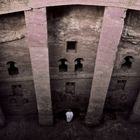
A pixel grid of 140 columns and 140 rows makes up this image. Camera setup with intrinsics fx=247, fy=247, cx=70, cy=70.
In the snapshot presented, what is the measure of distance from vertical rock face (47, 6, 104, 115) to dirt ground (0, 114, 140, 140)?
94 centimetres

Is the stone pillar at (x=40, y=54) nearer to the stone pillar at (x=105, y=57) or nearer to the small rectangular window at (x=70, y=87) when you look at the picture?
the small rectangular window at (x=70, y=87)

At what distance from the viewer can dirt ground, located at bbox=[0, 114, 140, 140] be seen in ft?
36.1

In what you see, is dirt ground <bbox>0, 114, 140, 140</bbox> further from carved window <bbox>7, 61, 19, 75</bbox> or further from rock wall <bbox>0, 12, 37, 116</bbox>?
carved window <bbox>7, 61, 19, 75</bbox>

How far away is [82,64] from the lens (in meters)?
9.95

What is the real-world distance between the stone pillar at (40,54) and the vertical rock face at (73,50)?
62cm

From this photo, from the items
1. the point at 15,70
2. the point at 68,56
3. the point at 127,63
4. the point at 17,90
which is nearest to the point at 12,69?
the point at 15,70

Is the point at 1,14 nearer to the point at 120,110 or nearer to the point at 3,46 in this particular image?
the point at 3,46

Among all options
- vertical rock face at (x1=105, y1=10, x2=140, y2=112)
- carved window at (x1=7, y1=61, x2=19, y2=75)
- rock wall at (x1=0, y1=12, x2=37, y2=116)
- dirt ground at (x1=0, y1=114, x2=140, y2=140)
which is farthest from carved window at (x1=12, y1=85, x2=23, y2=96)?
vertical rock face at (x1=105, y1=10, x2=140, y2=112)

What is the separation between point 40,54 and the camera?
27.8ft

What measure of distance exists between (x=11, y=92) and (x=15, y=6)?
4.55 m

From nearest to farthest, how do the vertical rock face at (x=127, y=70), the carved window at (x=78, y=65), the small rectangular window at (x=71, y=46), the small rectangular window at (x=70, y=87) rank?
the vertical rock face at (x=127, y=70), the small rectangular window at (x=71, y=46), the carved window at (x=78, y=65), the small rectangular window at (x=70, y=87)

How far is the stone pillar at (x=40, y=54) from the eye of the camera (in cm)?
749

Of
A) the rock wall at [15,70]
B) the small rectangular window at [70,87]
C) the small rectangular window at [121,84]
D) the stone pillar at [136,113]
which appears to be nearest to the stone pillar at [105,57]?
the small rectangular window at [70,87]

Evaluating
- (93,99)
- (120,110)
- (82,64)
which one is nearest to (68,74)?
(82,64)
